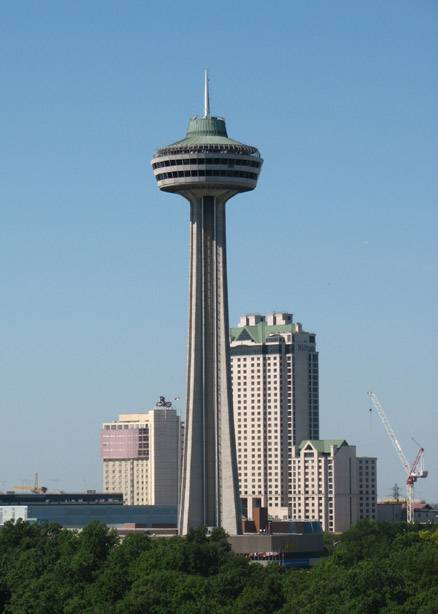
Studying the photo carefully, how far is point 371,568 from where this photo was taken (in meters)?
189

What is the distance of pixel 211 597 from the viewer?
632 feet

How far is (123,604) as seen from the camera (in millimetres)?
190500

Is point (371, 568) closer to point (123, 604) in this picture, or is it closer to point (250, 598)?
point (250, 598)

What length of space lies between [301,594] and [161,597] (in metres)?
13.0

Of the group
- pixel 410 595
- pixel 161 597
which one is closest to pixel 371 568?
pixel 410 595

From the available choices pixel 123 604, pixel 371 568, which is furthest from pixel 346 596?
pixel 123 604

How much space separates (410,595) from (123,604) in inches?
1032

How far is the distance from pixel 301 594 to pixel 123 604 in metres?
16.5

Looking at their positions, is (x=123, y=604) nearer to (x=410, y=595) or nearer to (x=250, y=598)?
(x=250, y=598)

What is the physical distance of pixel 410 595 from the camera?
187 metres

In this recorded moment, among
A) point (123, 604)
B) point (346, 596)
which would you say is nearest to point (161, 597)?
point (123, 604)

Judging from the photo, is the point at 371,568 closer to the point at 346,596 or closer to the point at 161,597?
the point at 346,596

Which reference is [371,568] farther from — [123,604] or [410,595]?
[123,604]

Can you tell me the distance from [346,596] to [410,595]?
738 cm
